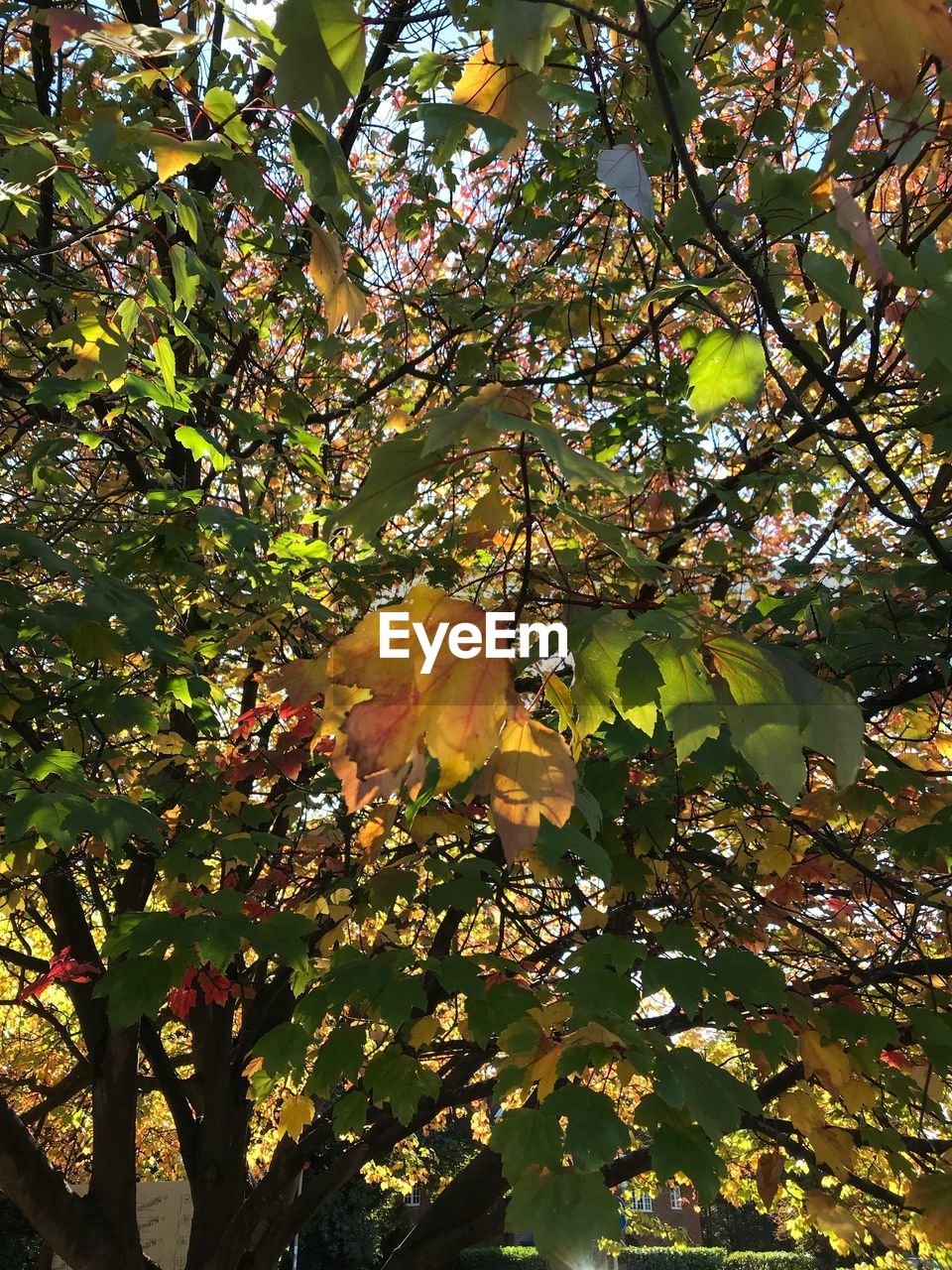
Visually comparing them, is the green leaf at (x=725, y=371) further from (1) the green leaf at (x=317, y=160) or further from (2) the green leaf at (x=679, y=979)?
(2) the green leaf at (x=679, y=979)

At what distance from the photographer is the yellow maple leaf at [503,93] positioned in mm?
1294

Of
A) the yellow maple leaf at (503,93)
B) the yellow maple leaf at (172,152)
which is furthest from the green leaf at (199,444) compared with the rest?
the yellow maple leaf at (503,93)

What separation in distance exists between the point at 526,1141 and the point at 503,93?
1.96 m

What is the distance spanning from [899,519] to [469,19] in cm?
132

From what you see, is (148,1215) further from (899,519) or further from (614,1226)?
(899,519)

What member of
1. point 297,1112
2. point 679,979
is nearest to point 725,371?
point 679,979

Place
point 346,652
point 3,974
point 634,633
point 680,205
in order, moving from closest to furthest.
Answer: point 346,652 < point 634,633 < point 680,205 < point 3,974

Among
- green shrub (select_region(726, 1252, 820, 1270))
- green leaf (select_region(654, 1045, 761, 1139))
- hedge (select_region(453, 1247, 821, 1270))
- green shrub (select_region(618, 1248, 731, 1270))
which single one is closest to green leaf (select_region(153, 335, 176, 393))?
green leaf (select_region(654, 1045, 761, 1139))

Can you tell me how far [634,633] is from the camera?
116cm

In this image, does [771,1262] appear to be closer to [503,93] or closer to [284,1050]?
[284,1050]

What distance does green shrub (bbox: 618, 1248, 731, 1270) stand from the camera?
78.2 ft

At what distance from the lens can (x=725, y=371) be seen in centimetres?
147

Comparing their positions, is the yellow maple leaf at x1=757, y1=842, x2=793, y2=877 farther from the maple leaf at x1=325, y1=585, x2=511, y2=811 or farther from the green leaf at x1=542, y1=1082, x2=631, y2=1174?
the maple leaf at x1=325, y1=585, x2=511, y2=811

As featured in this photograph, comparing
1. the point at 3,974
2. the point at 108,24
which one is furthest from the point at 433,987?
the point at 3,974
